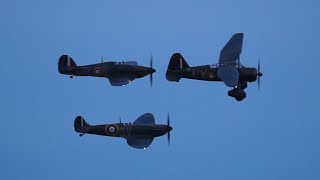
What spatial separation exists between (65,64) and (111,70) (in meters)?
4.27

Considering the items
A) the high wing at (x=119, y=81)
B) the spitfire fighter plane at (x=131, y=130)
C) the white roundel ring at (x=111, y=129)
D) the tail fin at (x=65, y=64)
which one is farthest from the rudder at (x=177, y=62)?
the tail fin at (x=65, y=64)

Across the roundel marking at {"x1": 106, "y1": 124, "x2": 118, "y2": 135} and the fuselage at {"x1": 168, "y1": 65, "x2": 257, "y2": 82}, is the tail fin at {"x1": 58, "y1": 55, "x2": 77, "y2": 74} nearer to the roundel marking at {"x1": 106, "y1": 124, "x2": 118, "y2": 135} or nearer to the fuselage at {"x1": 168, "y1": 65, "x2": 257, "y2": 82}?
the roundel marking at {"x1": 106, "y1": 124, "x2": 118, "y2": 135}

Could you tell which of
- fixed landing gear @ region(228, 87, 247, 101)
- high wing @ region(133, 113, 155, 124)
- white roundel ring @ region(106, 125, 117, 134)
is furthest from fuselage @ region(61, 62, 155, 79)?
fixed landing gear @ region(228, 87, 247, 101)

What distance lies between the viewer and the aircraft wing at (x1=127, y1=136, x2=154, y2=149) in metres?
82.7

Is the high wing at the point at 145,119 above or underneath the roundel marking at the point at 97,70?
underneath

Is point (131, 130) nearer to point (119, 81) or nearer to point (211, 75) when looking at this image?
point (119, 81)

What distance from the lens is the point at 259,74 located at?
3445 inches

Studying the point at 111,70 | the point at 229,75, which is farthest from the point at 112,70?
the point at 229,75

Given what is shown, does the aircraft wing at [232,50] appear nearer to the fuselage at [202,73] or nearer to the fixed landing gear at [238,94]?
the fuselage at [202,73]

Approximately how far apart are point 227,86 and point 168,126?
5.90 m

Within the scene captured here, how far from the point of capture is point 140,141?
8312 cm

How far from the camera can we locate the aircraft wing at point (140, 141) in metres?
82.7

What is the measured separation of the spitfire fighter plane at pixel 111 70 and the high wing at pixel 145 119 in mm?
3257

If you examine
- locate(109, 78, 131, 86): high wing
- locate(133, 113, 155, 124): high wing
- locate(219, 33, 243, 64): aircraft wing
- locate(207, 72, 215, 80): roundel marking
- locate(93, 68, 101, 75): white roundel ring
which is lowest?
locate(133, 113, 155, 124): high wing
